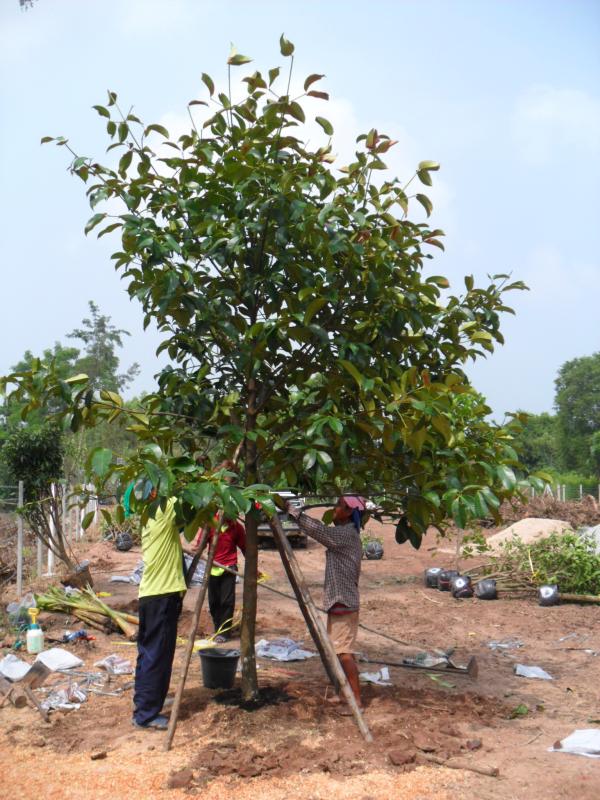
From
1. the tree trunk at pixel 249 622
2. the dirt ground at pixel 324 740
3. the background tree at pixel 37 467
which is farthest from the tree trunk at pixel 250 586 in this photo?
the background tree at pixel 37 467

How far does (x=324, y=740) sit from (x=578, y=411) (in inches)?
2026

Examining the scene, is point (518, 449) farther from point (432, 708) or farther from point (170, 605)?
point (170, 605)

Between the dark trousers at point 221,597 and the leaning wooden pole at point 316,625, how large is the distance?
7.84ft

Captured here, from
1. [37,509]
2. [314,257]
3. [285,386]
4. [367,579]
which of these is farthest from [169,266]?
[367,579]

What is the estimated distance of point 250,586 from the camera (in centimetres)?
552

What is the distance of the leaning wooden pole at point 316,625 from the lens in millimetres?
4758

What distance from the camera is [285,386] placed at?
5738 mm

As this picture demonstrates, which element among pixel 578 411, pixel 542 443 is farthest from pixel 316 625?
pixel 542 443

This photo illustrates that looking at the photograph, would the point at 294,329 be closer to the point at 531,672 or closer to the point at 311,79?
the point at 311,79

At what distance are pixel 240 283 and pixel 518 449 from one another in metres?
2.23

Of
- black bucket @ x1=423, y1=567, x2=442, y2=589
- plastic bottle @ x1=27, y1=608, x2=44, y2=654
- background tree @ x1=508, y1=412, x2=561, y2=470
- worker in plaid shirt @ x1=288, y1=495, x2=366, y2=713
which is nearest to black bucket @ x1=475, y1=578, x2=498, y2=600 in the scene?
black bucket @ x1=423, y1=567, x2=442, y2=589

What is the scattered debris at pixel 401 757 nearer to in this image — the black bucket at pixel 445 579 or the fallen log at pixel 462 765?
the fallen log at pixel 462 765

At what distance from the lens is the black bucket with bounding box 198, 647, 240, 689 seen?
5.73 m

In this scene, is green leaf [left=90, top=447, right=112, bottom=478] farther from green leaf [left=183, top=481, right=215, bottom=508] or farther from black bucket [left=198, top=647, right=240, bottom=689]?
black bucket [left=198, top=647, right=240, bottom=689]
